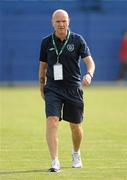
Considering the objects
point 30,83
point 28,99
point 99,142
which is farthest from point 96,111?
point 30,83

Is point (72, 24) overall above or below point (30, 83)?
A: above

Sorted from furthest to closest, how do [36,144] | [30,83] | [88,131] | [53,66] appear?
[30,83] → [88,131] → [36,144] → [53,66]

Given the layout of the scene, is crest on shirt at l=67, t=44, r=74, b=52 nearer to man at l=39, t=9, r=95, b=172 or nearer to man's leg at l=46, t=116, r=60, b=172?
man at l=39, t=9, r=95, b=172

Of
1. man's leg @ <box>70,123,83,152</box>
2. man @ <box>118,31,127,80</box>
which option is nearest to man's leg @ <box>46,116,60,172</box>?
man's leg @ <box>70,123,83,152</box>

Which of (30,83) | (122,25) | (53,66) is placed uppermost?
(53,66)

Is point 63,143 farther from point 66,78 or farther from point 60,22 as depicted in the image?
point 60,22

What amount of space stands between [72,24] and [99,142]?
63.7 feet

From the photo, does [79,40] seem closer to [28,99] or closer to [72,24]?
[28,99]

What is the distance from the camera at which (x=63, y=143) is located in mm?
13039

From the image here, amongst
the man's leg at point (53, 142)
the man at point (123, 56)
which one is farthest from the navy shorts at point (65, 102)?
the man at point (123, 56)

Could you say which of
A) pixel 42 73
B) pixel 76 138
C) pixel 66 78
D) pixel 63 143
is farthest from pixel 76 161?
pixel 63 143

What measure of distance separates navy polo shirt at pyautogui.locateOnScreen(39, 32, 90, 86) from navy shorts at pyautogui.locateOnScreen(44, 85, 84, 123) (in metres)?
0.09

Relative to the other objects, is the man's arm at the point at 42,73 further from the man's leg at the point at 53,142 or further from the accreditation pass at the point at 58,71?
the man's leg at the point at 53,142

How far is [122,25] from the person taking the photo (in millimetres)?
32562
